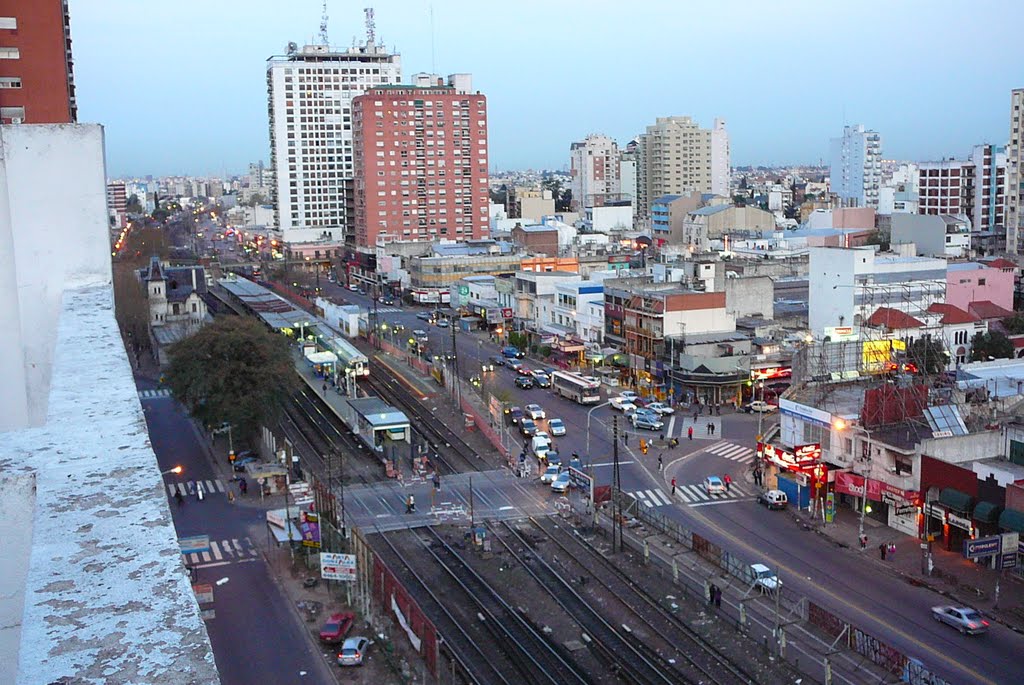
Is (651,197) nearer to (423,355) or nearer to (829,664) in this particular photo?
(423,355)

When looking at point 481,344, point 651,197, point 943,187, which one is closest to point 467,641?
point 481,344

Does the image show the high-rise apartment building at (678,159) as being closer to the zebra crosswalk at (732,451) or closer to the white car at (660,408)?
the white car at (660,408)

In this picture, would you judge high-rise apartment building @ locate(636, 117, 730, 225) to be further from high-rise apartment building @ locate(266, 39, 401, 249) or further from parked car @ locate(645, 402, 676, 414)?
parked car @ locate(645, 402, 676, 414)

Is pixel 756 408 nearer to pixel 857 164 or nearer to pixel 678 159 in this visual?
pixel 678 159

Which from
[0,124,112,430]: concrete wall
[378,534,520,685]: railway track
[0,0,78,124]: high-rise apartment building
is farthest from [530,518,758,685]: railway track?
[0,124,112,430]: concrete wall

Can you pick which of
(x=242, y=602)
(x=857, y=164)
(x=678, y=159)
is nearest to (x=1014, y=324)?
(x=242, y=602)
